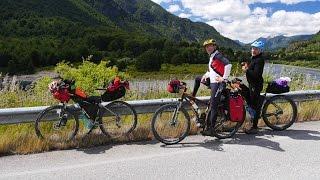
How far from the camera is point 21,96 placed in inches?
471

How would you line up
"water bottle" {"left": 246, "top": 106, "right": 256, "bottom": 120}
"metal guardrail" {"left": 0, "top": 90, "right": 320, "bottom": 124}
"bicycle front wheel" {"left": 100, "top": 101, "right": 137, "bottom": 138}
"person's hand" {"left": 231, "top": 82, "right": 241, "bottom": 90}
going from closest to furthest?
1. "metal guardrail" {"left": 0, "top": 90, "right": 320, "bottom": 124}
2. "bicycle front wheel" {"left": 100, "top": 101, "right": 137, "bottom": 138}
3. "person's hand" {"left": 231, "top": 82, "right": 241, "bottom": 90}
4. "water bottle" {"left": 246, "top": 106, "right": 256, "bottom": 120}

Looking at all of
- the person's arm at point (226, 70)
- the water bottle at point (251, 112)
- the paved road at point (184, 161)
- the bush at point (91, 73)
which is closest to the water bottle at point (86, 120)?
the paved road at point (184, 161)

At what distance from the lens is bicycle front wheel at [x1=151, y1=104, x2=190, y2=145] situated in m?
8.44

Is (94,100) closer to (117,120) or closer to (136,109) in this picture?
(117,120)

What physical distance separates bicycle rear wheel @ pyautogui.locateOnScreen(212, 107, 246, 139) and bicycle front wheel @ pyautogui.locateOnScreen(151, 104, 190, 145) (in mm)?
589

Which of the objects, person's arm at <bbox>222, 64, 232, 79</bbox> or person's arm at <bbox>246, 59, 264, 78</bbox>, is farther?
person's arm at <bbox>246, 59, 264, 78</bbox>

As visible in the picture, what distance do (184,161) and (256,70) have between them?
3.06 meters

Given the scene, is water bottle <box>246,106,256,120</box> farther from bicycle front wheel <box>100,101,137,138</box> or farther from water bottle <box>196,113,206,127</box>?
bicycle front wheel <box>100,101,137,138</box>

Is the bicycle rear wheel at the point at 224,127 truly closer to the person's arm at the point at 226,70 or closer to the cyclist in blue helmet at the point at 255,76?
the cyclist in blue helmet at the point at 255,76

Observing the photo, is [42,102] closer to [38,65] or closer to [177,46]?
[38,65]

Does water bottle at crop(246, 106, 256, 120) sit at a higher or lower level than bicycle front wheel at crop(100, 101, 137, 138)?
higher

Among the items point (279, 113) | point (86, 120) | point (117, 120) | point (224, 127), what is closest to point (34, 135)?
point (86, 120)

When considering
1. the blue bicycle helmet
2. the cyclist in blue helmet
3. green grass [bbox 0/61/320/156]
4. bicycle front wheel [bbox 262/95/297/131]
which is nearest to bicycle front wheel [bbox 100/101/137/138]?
green grass [bbox 0/61/320/156]

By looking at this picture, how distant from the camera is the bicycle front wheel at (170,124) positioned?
8438mm
